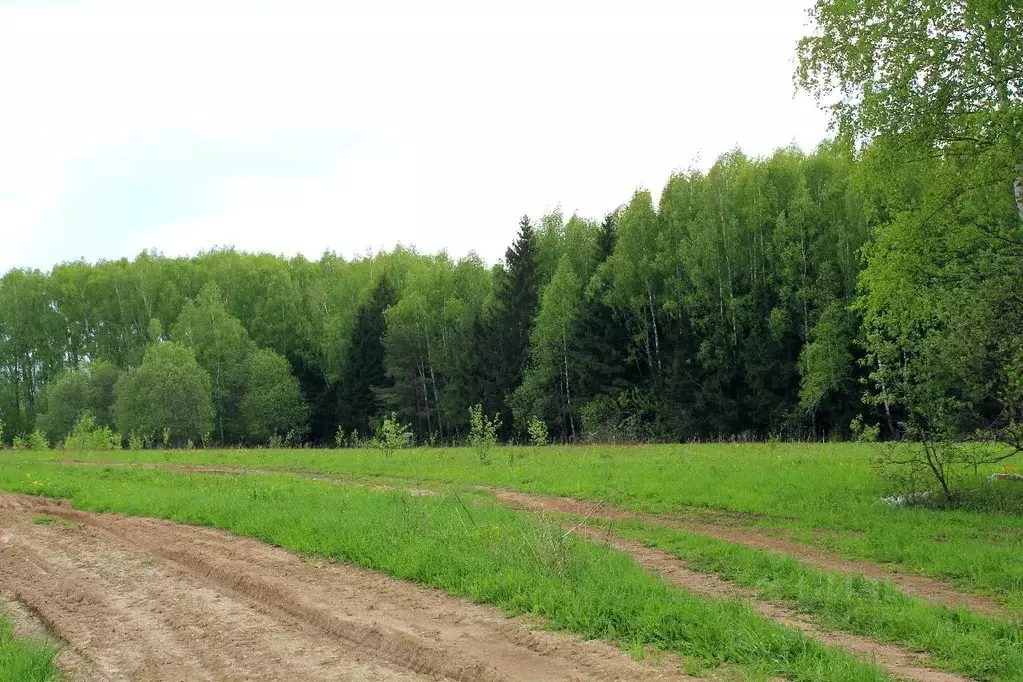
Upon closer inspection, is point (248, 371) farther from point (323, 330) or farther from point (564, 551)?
point (564, 551)

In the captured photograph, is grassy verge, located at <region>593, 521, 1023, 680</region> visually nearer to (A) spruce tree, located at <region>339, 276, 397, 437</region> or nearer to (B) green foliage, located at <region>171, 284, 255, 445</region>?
(A) spruce tree, located at <region>339, 276, 397, 437</region>

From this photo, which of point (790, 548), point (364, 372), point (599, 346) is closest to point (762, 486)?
point (790, 548)

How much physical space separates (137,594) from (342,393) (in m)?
60.4

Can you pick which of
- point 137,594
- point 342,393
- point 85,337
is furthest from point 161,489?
point 85,337

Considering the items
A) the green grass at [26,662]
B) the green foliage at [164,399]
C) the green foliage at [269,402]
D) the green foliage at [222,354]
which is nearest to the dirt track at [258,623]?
the green grass at [26,662]

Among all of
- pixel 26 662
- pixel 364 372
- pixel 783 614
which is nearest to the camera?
pixel 26 662

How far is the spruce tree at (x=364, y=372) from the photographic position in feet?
224

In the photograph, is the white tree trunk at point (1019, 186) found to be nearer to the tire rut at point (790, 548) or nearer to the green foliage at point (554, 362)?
Result: the tire rut at point (790, 548)

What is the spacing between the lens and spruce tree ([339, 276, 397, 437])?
224 ft

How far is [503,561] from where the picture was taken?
10227 millimetres

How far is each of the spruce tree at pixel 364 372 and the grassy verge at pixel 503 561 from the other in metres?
49.0

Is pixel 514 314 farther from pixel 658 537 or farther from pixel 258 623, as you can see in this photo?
pixel 258 623

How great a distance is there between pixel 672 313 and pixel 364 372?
29056 mm

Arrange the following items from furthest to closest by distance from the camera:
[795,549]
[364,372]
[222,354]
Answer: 1. [222,354]
2. [364,372]
3. [795,549]
